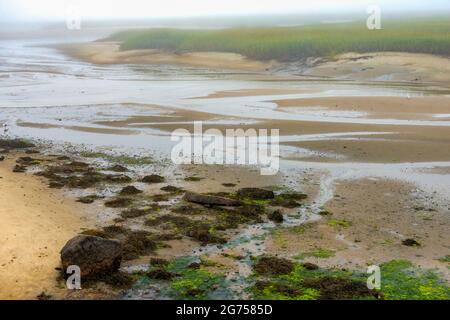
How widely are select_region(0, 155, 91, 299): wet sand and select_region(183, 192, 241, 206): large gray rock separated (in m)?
3.13

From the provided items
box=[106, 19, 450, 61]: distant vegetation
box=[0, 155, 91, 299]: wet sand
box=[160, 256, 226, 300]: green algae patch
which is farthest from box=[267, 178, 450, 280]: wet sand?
box=[106, 19, 450, 61]: distant vegetation

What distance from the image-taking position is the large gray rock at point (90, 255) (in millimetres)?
11820

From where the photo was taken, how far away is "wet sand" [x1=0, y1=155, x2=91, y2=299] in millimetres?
11703

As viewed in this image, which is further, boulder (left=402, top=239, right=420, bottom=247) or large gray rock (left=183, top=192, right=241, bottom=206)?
large gray rock (left=183, top=192, right=241, bottom=206)

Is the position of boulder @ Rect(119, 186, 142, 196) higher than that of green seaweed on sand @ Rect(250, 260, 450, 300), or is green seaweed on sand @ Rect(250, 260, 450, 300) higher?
boulder @ Rect(119, 186, 142, 196)

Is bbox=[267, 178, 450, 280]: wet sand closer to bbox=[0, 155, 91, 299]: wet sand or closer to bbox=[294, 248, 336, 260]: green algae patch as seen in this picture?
bbox=[294, 248, 336, 260]: green algae patch

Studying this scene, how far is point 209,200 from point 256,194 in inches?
62.9

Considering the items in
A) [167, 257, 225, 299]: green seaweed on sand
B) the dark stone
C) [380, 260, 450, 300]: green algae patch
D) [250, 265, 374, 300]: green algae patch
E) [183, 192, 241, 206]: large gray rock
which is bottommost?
[380, 260, 450, 300]: green algae patch

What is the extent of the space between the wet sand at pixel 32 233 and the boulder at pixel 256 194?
189 inches

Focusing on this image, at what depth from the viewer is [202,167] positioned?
21.4 meters

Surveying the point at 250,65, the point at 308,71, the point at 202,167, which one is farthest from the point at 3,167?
the point at 250,65

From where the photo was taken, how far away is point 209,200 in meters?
17.1

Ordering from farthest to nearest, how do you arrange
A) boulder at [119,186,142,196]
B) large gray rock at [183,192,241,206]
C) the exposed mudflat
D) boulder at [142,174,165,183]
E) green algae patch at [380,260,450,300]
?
boulder at [142,174,165,183] → boulder at [119,186,142,196] → large gray rock at [183,192,241,206] → the exposed mudflat → green algae patch at [380,260,450,300]

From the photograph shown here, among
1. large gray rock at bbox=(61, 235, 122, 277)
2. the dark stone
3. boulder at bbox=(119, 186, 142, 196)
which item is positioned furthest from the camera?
boulder at bbox=(119, 186, 142, 196)
